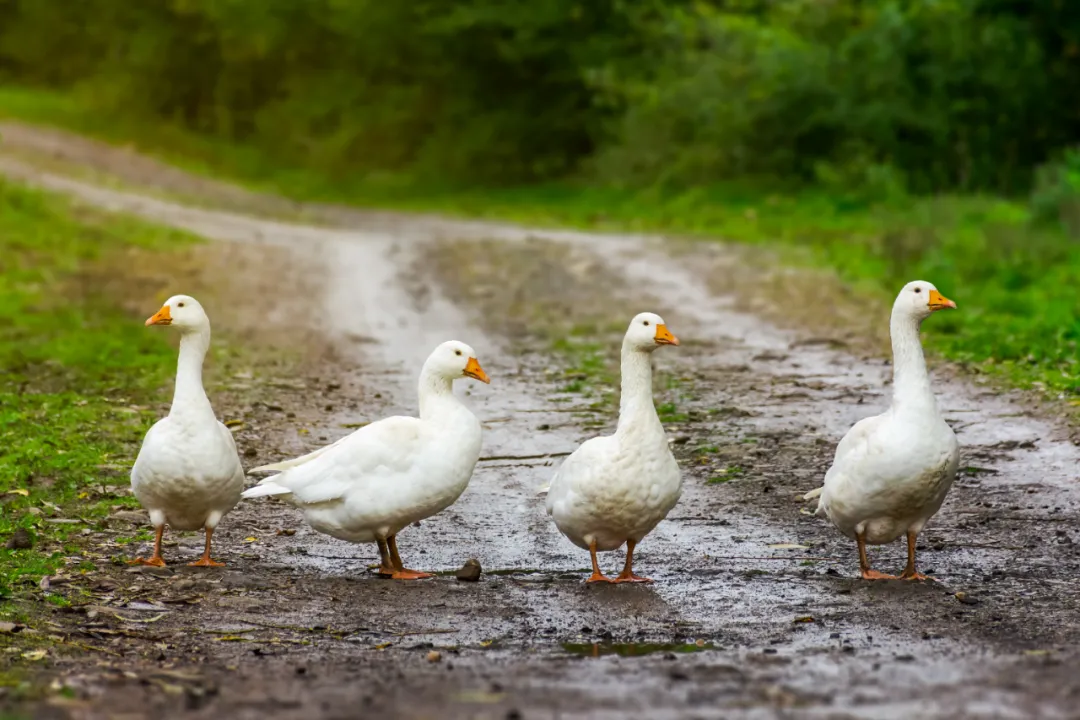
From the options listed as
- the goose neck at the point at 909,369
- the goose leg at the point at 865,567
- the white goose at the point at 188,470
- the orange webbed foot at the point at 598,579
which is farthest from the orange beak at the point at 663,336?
the white goose at the point at 188,470

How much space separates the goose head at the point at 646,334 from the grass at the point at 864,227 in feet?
17.9

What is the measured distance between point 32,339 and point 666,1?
24.8 metres

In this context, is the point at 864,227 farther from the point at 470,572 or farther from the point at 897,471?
the point at 470,572

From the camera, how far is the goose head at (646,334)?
8.28 m

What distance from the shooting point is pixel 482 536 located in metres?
9.16

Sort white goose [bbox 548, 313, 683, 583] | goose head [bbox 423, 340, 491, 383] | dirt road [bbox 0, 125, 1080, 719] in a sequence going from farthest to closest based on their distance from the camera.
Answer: goose head [bbox 423, 340, 491, 383], white goose [bbox 548, 313, 683, 583], dirt road [bbox 0, 125, 1080, 719]

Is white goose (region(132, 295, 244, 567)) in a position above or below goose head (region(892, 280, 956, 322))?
below

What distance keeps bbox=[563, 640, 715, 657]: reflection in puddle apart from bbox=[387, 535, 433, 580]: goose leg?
1.58 m

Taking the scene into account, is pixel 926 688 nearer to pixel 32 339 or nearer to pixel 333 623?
pixel 333 623

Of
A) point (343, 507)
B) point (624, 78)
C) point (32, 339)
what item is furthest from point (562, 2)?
point (343, 507)

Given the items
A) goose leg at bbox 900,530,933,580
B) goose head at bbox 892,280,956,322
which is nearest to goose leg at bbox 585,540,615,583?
goose leg at bbox 900,530,933,580

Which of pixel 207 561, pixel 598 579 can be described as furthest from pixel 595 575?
pixel 207 561

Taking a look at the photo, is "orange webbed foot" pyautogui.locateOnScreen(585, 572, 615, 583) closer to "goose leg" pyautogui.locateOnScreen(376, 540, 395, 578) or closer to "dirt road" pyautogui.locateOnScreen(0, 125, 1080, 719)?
"dirt road" pyautogui.locateOnScreen(0, 125, 1080, 719)

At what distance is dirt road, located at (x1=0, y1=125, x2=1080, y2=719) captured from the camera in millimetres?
5594
